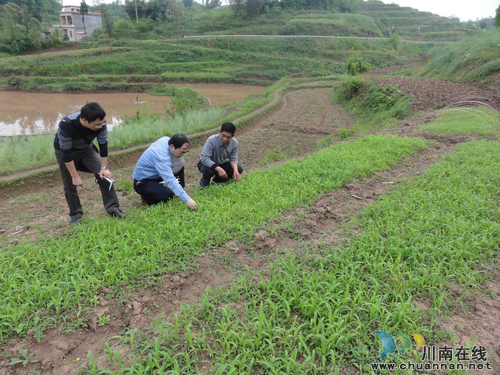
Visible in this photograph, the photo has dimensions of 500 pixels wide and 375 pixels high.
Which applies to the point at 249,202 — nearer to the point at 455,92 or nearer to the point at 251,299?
the point at 251,299

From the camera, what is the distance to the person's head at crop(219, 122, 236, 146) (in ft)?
15.9

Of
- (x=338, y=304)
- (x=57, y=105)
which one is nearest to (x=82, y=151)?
(x=338, y=304)

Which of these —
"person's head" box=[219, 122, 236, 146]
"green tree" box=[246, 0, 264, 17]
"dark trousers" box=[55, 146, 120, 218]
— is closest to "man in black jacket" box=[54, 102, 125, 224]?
"dark trousers" box=[55, 146, 120, 218]

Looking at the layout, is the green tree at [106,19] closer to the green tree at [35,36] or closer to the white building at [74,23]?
the green tree at [35,36]

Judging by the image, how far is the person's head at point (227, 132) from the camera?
15.9 feet

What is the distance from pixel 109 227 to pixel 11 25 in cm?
4649

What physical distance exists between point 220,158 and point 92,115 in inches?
89.4

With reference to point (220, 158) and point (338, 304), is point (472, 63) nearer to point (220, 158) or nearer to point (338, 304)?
point (220, 158)

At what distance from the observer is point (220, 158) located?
5430 mm

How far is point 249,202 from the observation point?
15.1 feet

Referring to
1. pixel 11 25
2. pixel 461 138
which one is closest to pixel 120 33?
pixel 11 25

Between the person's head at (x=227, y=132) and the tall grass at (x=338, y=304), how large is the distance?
2379mm

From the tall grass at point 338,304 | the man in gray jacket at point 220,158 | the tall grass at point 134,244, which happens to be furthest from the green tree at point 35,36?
the tall grass at point 338,304

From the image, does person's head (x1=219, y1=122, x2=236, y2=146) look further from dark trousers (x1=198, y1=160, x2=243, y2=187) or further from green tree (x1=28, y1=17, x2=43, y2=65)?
green tree (x1=28, y1=17, x2=43, y2=65)
